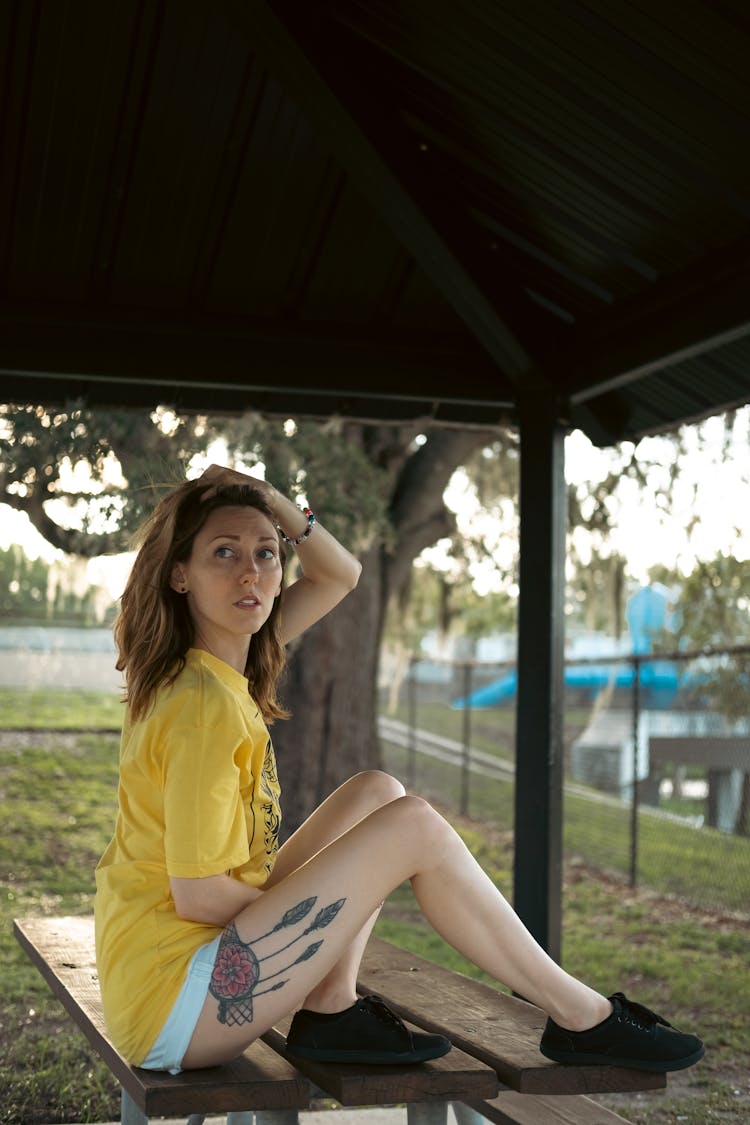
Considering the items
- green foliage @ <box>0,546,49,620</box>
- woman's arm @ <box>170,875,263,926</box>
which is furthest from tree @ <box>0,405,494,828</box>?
woman's arm @ <box>170,875,263,926</box>

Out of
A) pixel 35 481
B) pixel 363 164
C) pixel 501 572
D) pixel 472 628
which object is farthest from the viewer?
pixel 472 628

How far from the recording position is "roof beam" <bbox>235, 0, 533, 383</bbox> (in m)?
3.54

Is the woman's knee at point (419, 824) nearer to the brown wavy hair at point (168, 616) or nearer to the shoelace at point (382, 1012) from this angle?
the shoelace at point (382, 1012)

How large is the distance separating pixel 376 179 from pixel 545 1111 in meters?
2.38

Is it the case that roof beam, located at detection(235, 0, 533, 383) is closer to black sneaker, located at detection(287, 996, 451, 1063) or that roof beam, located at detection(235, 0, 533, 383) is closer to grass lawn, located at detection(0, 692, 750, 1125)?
black sneaker, located at detection(287, 996, 451, 1063)

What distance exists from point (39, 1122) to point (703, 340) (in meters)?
3.37

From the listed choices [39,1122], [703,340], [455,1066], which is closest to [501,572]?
[39,1122]

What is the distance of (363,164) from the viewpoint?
12.2 ft

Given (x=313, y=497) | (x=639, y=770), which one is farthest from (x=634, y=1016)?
(x=639, y=770)

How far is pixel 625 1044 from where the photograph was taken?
2559 mm

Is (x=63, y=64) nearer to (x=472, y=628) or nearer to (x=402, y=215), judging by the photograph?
(x=402, y=215)

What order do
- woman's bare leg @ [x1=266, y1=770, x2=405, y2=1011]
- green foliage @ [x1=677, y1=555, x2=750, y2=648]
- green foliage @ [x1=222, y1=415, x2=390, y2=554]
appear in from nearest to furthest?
woman's bare leg @ [x1=266, y1=770, x2=405, y2=1011]
green foliage @ [x1=222, y1=415, x2=390, y2=554]
green foliage @ [x1=677, y1=555, x2=750, y2=648]

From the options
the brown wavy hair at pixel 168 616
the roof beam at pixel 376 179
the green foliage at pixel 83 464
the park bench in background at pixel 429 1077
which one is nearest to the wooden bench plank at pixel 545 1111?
the park bench in background at pixel 429 1077

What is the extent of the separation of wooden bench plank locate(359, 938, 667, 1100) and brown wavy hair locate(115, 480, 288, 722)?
2.32 feet
